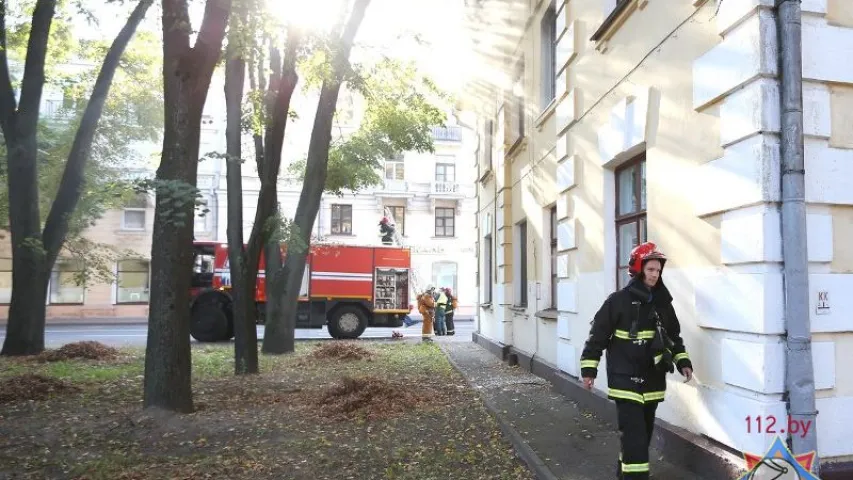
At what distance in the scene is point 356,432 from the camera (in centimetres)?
673

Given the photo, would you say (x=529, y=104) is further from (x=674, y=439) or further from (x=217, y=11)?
(x=674, y=439)

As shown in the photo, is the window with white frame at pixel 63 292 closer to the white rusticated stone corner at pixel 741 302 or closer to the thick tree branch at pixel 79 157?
the thick tree branch at pixel 79 157

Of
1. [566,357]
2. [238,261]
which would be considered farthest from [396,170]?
[566,357]

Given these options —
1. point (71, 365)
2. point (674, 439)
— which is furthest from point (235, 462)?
point (71, 365)

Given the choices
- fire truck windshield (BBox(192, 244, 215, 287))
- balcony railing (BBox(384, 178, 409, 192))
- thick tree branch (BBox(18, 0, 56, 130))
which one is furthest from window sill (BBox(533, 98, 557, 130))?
balcony railing (BBox(384, 178, 409, 192))

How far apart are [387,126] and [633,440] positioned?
1195cm

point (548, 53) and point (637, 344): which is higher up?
point (548, 53)

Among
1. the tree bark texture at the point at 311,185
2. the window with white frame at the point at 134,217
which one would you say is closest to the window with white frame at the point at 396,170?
the window with white frame at the point at 134,217

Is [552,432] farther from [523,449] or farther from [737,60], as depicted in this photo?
[737,60]

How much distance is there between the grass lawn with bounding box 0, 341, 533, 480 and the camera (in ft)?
17.9

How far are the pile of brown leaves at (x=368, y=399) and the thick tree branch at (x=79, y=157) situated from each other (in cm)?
802

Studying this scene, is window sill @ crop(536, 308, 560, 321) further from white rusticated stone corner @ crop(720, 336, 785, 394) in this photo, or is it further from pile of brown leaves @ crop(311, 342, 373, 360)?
white rusticated stone corner @ crop(720, 336, 785, 394)

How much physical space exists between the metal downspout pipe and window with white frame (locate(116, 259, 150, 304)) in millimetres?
30769

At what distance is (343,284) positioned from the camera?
1961 cm
